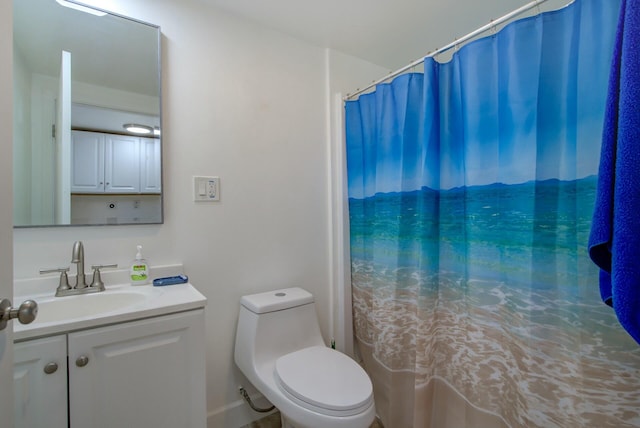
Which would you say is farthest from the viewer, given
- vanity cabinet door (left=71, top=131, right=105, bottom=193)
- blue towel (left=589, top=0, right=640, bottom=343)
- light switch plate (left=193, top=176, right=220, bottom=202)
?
light switch plate (left=193, top=176, right=220, bottom=202)

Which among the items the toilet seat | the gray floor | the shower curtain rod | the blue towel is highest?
the shower curtain rod

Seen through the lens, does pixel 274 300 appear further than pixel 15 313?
Yes

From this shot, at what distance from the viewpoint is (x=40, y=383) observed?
0.80m

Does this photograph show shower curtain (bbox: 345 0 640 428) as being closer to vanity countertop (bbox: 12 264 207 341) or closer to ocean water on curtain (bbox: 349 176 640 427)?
ocean water on curtain (bbox: 349 176 640 427)

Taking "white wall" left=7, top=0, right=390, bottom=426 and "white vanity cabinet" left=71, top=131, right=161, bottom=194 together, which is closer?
"white vanity cabinet" left=71, top=131, right=161, bottom=194

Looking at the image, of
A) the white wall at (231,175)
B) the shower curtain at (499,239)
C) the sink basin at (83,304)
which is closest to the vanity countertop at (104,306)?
the sink basin at (83,304)

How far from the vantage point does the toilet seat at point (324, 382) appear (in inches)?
41.9

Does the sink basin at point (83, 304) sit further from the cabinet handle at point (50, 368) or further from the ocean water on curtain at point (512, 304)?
the ocean water on curtain at point (512, 304)

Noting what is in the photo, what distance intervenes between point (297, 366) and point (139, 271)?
808 millimetres

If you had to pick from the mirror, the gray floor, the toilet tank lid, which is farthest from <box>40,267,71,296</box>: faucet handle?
the gray floor

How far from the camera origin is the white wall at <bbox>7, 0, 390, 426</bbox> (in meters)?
1.35

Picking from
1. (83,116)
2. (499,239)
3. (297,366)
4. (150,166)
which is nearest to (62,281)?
(150,166)

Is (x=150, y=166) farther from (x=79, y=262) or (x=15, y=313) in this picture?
(x=15, y=313)

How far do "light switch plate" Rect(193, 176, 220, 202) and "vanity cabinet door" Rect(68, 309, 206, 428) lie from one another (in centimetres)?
61
